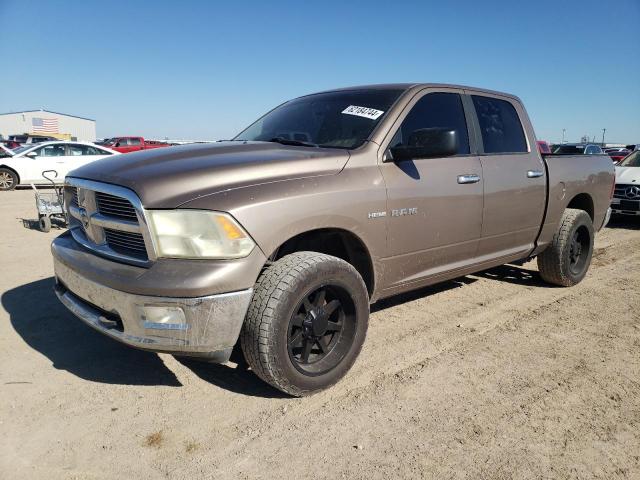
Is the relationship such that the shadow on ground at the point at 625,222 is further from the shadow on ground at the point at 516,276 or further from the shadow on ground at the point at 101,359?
the shadow on ground at the point at 101,359

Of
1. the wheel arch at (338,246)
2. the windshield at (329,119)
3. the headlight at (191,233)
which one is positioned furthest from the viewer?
the windshield at (329,119)

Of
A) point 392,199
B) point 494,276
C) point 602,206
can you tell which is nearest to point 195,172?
point 392,199

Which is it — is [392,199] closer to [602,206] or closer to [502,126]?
[502,126]

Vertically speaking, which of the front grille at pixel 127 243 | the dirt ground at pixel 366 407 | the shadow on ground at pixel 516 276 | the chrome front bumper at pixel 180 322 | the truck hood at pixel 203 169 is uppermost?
the truck hood at pixel 203 169

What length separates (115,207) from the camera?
8.04 ft

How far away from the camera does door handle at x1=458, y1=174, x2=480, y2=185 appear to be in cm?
336

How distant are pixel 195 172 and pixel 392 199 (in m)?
1.22

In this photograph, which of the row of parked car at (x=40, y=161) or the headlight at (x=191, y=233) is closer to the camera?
the headlight at (x=191, y=233)

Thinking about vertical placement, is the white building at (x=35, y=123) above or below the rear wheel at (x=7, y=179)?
above

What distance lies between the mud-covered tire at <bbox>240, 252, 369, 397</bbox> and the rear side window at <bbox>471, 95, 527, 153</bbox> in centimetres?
191

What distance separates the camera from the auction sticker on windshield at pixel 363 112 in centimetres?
315

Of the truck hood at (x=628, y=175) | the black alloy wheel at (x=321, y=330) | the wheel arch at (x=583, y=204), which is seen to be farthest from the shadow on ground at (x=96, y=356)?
the truck hood at (x=628, y=175)

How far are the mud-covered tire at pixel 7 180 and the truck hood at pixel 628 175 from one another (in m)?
15.5

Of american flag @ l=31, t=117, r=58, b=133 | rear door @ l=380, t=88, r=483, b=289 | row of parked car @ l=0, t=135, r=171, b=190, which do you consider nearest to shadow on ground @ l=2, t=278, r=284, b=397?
rear door @ l=380, t=88, r=483, b=289
